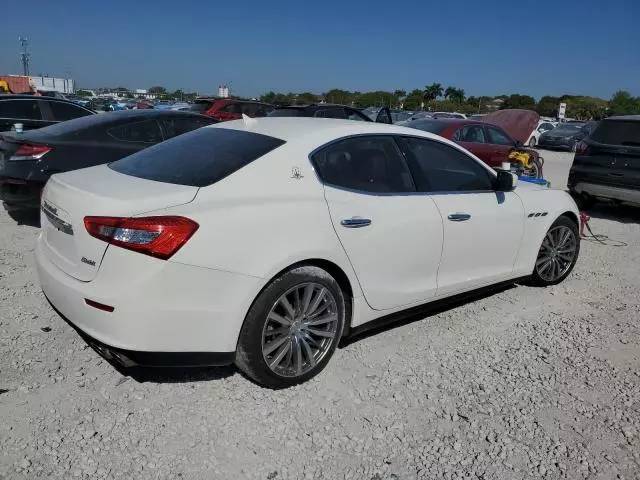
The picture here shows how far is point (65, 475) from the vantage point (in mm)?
2418

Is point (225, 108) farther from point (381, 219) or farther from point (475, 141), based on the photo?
point (381, 219)

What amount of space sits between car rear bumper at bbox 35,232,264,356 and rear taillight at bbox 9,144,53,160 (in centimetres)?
363

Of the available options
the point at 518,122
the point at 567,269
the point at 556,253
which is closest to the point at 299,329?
the point at 556,253

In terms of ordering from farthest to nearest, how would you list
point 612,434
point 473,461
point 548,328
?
point 548,328
point 612,434
point 473,461

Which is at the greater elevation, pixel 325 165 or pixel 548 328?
pixel 325 165

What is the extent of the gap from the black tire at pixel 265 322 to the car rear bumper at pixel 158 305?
74 millimetres

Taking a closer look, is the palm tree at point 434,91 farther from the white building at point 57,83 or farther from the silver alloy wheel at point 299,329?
the silver alloy wheel at point 299,329

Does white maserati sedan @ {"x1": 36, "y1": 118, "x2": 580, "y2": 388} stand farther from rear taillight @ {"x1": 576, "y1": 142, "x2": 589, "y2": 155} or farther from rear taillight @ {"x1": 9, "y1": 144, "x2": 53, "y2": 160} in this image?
rear taillight @ {"x1": 576, "y1": 142, "x2": 589, "y2": 155}

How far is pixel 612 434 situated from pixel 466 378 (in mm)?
851

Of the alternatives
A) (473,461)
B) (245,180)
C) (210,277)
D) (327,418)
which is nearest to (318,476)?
(327,418)

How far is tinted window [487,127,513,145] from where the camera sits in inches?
485

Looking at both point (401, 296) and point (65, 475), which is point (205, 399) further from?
point (401, 296)

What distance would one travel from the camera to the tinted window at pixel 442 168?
3902 millimetres

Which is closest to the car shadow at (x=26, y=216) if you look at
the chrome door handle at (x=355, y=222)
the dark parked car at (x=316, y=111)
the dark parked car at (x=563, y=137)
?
the chrome door handle at (x=355, y=222)
